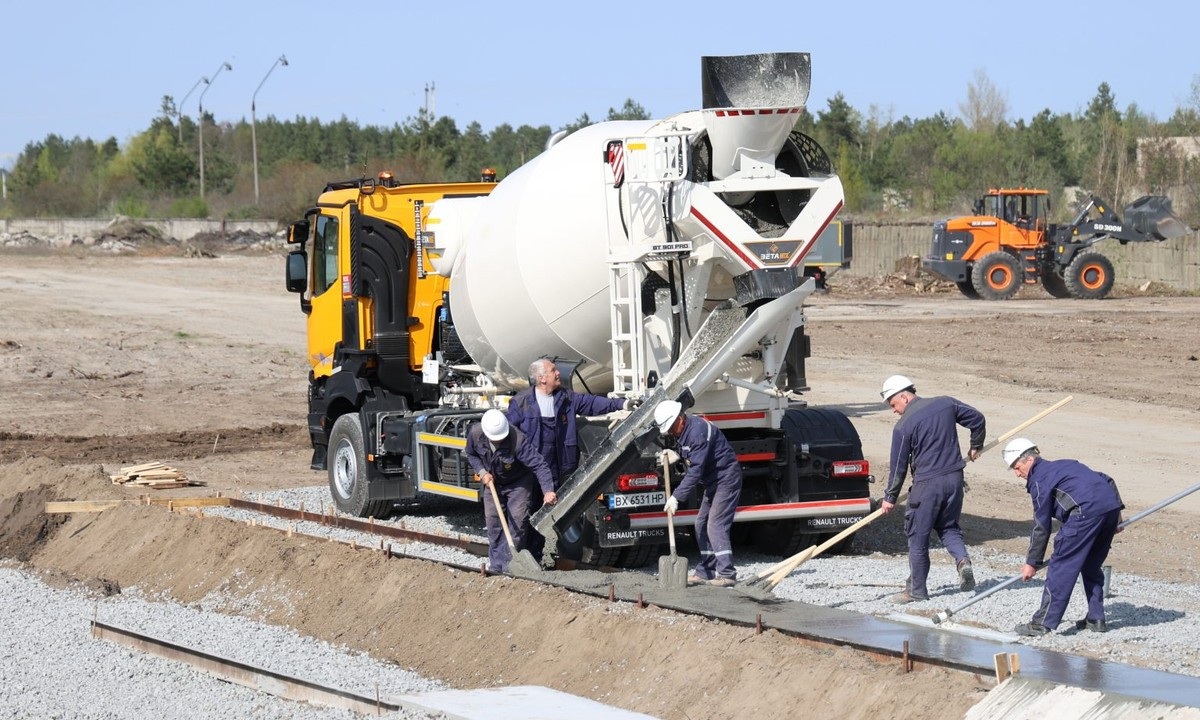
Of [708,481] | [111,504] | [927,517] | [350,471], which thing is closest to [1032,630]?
[927,517]

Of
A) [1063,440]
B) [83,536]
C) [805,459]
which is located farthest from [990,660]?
[1063,440]

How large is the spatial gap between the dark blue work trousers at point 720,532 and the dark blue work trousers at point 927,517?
125 centimetres

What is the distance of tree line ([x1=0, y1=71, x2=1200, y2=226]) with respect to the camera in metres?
58.6

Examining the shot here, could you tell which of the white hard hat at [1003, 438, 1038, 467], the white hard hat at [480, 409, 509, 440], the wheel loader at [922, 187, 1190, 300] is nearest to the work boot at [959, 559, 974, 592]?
the white hard hat at [1003, 438, 1038, 467]

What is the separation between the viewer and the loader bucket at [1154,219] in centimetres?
3847

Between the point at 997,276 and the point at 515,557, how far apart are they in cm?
2933

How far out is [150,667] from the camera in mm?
9773

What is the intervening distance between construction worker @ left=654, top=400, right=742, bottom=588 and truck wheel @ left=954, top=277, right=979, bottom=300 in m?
29.3

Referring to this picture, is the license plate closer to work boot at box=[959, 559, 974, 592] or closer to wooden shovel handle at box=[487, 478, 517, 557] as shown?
wooden shovel handle at box=[487, 478, 517, 557]

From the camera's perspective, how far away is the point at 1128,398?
2319 cm

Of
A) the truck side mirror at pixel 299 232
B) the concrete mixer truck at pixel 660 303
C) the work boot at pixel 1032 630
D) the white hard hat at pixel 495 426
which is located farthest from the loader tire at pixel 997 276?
the work boot at pixel 1032 630

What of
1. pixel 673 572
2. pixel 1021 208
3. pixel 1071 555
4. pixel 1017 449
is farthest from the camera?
pixel 1021 208

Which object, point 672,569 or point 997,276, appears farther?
point 997,276

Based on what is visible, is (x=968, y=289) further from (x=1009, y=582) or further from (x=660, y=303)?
(x=1009, y=582)
